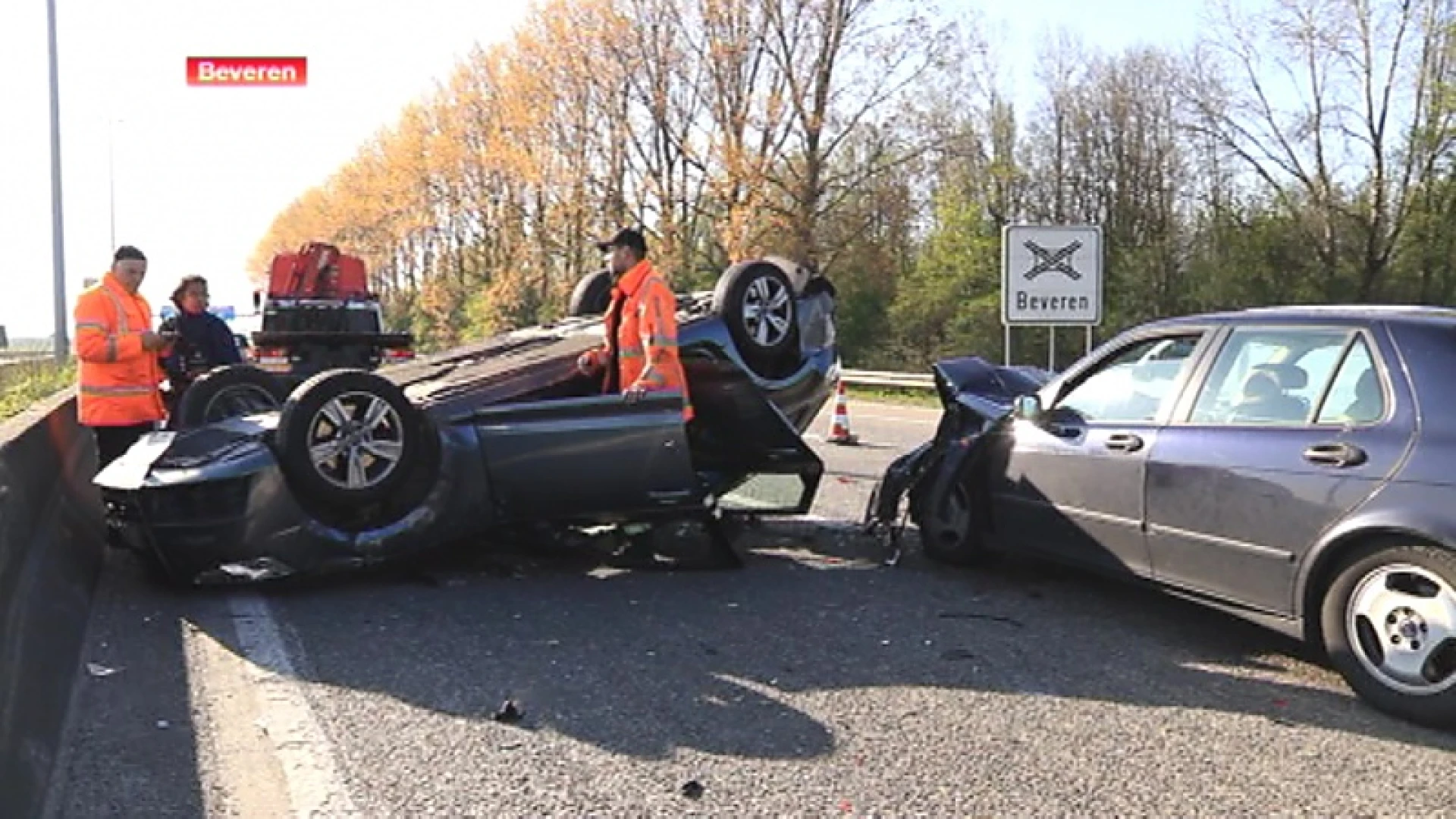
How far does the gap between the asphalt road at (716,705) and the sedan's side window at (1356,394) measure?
0.98 metres

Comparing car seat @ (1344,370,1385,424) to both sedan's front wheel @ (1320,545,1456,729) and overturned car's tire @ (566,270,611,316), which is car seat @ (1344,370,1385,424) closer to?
sedan's front wheel @ (1320,545,1456,729)

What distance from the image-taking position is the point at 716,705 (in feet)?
13.8

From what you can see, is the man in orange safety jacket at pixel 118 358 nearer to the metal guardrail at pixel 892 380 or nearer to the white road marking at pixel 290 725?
the white road marking at pixel 290 725

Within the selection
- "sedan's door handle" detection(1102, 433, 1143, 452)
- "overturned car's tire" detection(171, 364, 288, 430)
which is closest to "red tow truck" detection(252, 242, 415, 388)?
"overturned car's tire" detection(171, 364, 288, 430)

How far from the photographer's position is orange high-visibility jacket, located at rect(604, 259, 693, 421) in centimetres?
616

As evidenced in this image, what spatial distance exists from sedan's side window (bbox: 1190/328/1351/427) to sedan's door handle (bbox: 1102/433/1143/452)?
0.27 m

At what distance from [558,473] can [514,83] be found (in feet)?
117

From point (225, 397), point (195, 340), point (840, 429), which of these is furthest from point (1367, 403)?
point (840, 429)

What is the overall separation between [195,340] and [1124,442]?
6.47 metres

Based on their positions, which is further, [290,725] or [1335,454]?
[1335,454]

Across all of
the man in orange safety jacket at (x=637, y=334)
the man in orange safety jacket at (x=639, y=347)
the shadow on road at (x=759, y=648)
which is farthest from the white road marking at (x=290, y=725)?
the man in orange safety jacket at (x=637, y=334)

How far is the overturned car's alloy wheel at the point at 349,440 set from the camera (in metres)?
5.60

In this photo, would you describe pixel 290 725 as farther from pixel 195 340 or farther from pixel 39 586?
pixel 195 340

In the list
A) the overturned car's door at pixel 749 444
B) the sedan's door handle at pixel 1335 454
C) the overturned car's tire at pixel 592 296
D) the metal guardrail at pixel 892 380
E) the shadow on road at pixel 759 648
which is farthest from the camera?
the metal guardrail at pixel 892 380
